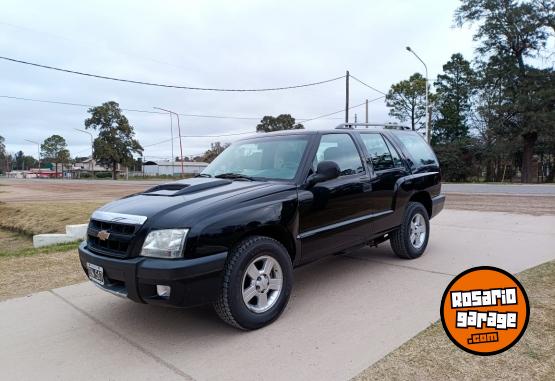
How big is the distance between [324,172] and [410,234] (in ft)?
7.29

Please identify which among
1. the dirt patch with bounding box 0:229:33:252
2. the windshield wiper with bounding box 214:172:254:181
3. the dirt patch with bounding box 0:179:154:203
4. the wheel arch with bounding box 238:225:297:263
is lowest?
the dirt patch with bounding box 0:229:33:252

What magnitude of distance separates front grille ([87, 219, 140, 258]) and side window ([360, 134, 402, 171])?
2922 millimetres

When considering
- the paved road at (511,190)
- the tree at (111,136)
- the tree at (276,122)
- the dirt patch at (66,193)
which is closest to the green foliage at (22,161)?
the tree at (111,136)

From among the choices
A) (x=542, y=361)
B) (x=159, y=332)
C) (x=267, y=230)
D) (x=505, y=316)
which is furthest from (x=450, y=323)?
(x=159, y=332)

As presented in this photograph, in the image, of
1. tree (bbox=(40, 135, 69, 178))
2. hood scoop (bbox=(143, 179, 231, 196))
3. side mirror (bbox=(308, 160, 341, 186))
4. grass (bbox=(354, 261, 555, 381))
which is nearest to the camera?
A: grass (bbox=(354, 261, 555, 381))

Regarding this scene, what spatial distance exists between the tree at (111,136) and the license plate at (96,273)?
7602cm

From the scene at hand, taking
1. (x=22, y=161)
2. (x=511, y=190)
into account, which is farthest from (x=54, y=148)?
(x=511, y=190)

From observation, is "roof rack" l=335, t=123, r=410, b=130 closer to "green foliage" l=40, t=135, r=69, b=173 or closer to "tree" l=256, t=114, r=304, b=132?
"tree" l=256, t=114, r=304, b=132

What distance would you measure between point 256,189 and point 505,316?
2.13 m

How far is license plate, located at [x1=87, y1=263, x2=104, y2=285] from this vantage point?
3422 mm

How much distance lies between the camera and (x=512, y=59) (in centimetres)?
3503

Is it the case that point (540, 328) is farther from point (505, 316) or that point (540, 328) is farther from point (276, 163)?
point (276, 163)

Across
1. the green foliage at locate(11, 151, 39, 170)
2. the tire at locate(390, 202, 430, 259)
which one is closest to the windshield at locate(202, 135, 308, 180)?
the tire at locate(390, 202, 430, 259)

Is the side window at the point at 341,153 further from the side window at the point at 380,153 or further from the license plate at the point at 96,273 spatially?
the license plate at the point at 96,273
